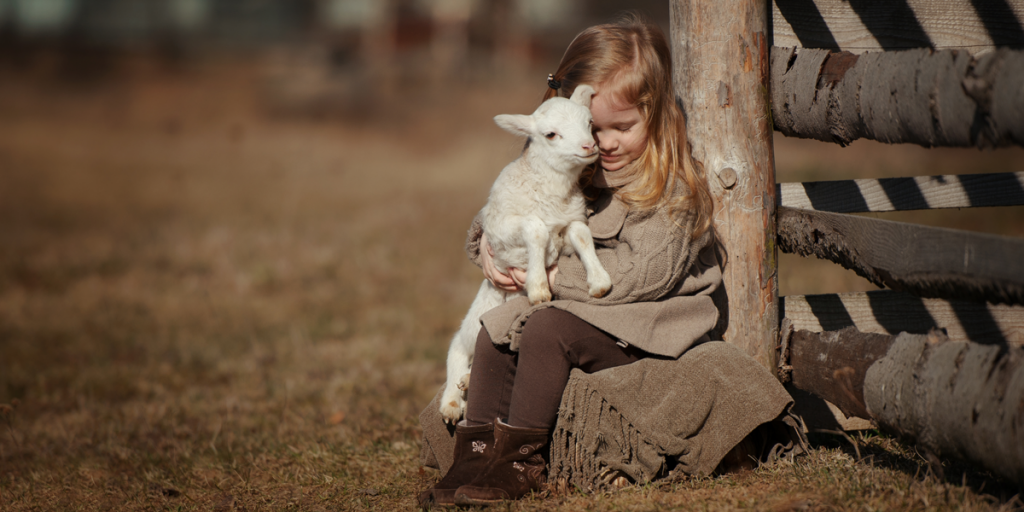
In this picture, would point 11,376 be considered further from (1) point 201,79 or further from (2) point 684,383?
(1) point 201,79

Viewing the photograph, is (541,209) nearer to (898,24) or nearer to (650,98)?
(650,98)

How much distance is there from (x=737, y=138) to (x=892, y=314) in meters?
1.00

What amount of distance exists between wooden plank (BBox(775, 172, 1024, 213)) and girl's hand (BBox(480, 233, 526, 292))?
1.11m

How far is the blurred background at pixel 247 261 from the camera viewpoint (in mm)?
→ 3725

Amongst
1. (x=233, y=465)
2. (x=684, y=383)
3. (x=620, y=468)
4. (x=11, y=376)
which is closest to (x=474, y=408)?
(x=620, y=468)

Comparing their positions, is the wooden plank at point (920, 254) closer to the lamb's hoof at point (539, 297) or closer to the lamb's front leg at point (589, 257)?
the lamb's front leg at point (589, 257)

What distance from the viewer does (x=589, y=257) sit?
9.27 feet

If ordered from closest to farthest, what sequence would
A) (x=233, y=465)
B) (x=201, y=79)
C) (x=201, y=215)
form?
(x=233, y=465) → (x=201, y=215) → (x=201, y=79)

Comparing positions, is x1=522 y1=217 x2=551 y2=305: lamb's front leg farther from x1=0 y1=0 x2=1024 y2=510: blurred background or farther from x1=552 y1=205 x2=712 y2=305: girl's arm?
x1=0 y1=0 x2=1024 y2=510: blurred background

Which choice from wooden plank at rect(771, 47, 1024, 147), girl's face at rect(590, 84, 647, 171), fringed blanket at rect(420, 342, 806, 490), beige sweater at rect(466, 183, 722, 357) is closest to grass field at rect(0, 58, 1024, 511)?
fringed blanket at rect(420, 342, 806, 490)

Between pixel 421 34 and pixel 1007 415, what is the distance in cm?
2943

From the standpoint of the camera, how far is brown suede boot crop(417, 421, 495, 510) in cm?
266

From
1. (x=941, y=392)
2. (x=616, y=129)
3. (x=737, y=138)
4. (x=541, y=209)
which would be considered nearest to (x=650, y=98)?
(x=616, y=129)

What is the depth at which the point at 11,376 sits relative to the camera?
5414mm
